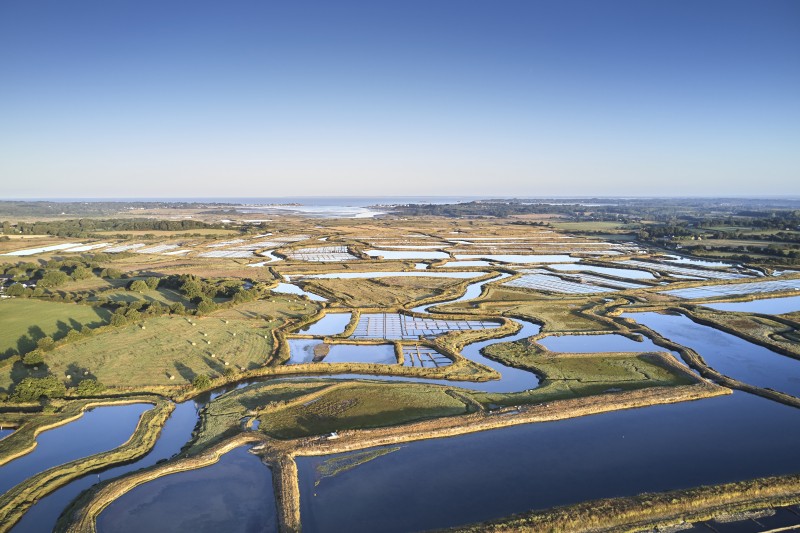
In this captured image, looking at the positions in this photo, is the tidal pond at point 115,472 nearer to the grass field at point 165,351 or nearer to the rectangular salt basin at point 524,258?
the grass field at point 165,351

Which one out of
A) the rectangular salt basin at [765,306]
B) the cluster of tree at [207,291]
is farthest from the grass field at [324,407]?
the rectangular salt basin at [765,306]

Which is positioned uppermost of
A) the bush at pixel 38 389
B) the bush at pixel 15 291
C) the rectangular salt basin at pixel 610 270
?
the bush at pixel 15 291

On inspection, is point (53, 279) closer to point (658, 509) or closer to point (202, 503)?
point (202, 503)

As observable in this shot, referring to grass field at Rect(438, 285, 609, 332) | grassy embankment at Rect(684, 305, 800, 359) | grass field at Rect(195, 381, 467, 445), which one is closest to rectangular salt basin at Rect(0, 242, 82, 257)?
grass field at Rect(195, 381, 467, 445)

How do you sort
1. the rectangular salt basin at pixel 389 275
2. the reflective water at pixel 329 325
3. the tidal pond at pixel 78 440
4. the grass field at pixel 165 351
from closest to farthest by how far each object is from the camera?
the tidal pond at pixel 78 440, the grass field at pixel 165 351, the reflective water at pixel 329 325, the rectangular salt basin at pixel 389 275

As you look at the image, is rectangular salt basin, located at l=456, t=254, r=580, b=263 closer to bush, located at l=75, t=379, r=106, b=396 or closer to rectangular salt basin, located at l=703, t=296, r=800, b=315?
rectangular salt basin, located at l=703, t=296, r=800, b=315

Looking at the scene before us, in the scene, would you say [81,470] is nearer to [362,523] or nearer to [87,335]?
[362,523]

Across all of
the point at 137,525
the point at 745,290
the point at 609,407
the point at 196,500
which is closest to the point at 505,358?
the point at 609,407
